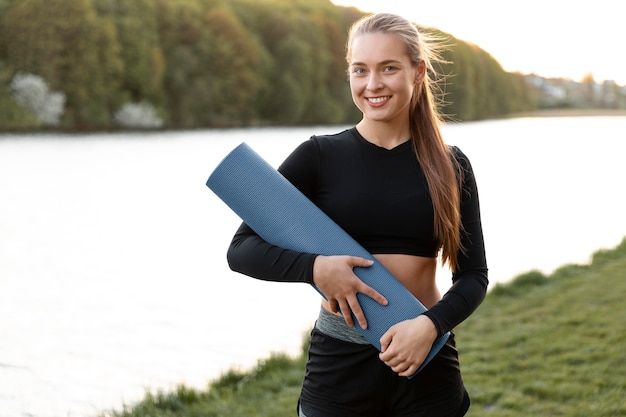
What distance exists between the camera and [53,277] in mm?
9719

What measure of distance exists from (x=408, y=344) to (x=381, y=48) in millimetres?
701

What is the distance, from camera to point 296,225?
1811mm

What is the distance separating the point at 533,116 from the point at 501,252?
82.1m

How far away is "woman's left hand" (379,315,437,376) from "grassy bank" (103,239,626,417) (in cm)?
243

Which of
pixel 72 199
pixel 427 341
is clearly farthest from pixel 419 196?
pixel 72 199

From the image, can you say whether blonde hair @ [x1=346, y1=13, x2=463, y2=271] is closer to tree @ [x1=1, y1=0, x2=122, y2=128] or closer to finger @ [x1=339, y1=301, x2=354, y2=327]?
finger @ [x1=339, y1=301, x2=354, y2=327]

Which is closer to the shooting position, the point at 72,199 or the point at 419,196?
the point at 419,196

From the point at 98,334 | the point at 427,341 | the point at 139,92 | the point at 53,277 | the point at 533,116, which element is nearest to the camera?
the point at 427,341

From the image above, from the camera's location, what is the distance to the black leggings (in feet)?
6.13

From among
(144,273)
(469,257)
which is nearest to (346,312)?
(469,257)

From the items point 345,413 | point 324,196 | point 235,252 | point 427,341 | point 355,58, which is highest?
point 355,58

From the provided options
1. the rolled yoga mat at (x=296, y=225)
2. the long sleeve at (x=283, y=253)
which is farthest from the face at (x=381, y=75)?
the rolled yoga mat at (x=296, y=225)

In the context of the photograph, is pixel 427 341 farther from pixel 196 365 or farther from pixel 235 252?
pixel 196 365

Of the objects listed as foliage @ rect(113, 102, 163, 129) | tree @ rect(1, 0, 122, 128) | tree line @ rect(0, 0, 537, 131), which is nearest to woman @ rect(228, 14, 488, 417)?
tree line @ rect(0, 0, 537, 131)
